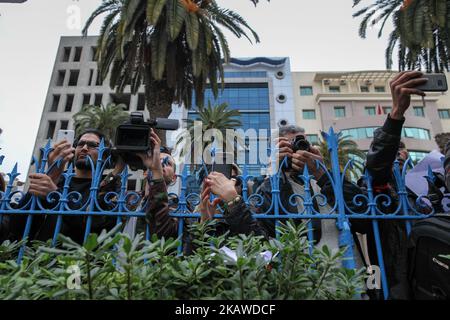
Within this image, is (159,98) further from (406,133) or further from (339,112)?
(339,112)

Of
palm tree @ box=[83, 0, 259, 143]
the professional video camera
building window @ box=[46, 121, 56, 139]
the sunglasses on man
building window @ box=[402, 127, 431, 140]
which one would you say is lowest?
the professional video camera

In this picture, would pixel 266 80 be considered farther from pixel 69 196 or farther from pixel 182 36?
pixel 69 196

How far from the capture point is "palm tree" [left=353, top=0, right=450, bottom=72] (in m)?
8.93

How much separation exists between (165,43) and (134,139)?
7.93 metres

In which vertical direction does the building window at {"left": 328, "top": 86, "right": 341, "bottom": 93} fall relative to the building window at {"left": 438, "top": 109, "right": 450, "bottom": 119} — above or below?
above

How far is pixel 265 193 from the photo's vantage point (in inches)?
91.7

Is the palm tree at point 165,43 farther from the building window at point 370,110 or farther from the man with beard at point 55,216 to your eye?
the building window at point 370,110

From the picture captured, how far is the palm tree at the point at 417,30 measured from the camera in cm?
893

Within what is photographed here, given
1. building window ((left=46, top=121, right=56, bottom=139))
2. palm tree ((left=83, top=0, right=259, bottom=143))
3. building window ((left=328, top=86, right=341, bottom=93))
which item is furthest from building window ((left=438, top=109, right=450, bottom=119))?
building window ((left=46, top=121, right=56, bottom=139))

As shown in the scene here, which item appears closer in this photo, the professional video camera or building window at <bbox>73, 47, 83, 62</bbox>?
the professional video camera

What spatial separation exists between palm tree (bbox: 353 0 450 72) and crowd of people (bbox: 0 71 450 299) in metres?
8.82

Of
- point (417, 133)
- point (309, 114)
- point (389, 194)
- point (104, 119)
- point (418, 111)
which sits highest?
point (309, 114)

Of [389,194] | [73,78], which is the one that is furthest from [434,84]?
[73,78]

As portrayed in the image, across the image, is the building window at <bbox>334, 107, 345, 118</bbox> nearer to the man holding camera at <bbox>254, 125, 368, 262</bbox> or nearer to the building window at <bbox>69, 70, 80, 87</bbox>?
the building window at <bbox>69, 70, 80, 87</bbox>
